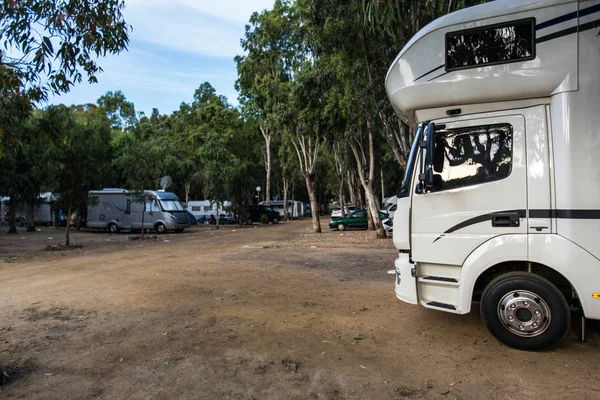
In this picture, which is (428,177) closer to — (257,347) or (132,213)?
(257,347)

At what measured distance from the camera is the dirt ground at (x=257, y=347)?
3520 millimetres

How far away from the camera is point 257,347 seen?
4.50 m

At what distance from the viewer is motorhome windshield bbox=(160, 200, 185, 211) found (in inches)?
966

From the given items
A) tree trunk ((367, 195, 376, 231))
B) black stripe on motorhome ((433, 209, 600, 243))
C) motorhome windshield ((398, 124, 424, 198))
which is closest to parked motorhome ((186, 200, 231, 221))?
tree trunk ((367, 195, 376, 231))

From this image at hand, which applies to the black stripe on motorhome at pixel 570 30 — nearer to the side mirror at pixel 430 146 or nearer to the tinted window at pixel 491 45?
the tinted window at pixel 491 45

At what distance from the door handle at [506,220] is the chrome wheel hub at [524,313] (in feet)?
2.34

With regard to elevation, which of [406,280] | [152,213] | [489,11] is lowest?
[406,280]

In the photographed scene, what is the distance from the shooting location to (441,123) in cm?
468

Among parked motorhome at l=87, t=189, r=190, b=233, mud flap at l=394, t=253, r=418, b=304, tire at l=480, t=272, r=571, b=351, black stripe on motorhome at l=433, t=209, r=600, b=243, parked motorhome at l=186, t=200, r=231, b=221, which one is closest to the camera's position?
black stripe on motorhome at l=433, t=209, r=600, b=243

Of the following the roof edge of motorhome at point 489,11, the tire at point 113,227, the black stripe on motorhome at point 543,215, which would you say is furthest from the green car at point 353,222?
the roof edge of motorhome at point 489,11

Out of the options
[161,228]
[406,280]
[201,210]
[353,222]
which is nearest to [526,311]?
[406,280]

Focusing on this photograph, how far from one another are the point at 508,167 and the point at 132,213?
24.6m

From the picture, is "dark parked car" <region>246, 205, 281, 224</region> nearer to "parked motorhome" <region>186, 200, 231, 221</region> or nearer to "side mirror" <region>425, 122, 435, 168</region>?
"parked motorhome" <region>186, 200, 231, 221</region>

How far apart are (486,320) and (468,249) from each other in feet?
2.62
